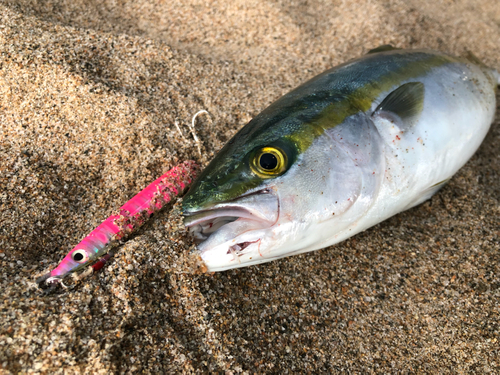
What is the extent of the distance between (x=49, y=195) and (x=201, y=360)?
1.35 m

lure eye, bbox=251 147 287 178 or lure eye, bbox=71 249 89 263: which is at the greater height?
lure eye, bbox=251 147 287 178

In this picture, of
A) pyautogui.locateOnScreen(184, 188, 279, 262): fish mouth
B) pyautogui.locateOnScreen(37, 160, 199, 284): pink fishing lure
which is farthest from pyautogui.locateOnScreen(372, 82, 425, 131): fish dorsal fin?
pyautogui.locateOnScreen(37, 160, 199, 284): pink fishing lure

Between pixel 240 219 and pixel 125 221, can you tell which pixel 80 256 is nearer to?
pixel 125 221

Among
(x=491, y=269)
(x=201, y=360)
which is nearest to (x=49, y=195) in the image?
(x=201, y=360)

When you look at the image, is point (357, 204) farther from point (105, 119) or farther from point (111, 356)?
point (105, 119)

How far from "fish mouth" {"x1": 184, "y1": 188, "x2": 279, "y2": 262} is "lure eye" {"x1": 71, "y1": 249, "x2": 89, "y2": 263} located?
1.90ft

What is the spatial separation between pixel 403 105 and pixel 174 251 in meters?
1.63

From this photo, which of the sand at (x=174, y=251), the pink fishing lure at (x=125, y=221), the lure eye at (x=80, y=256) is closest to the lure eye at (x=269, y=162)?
the sand at (x=174, y=251)

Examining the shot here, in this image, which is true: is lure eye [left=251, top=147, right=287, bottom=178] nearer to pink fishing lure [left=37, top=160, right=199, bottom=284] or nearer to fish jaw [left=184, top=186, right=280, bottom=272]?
fish jaw [left=184, top=186, right=280, bottom=272]

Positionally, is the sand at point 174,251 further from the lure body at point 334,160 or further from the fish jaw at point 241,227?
the lure body at point 334,160

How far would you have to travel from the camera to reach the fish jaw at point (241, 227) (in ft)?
5.46

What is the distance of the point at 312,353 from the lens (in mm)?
1906

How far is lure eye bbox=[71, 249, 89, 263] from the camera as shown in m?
1.79

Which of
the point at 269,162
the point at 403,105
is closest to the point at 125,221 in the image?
the point at 269,162
